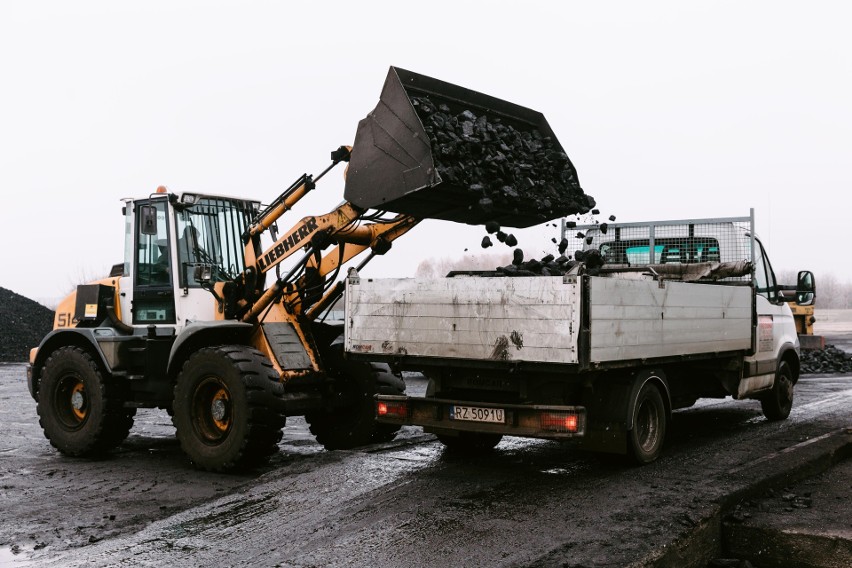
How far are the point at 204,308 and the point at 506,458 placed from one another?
11.9 feet

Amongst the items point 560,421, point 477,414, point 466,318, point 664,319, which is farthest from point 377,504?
point 664,319

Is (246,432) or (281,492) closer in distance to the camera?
(281,492)

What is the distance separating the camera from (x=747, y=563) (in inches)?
219

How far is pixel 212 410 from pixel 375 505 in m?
2.74

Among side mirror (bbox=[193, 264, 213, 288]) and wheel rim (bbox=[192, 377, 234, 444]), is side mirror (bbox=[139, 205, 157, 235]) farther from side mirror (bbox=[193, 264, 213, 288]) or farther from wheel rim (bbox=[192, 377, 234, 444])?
wheel rim (bbox=[192, 377, 234, 444])

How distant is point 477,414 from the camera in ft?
23.6

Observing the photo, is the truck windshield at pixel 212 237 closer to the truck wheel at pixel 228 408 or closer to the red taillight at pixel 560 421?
the truck wheel at pixel 228 408

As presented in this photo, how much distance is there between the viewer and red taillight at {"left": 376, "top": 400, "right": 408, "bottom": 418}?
7.68m

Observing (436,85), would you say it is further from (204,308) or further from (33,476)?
(33,476)

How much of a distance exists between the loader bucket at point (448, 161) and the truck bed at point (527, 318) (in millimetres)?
841

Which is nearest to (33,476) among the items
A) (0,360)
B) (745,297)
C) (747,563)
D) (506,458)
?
(506,458)

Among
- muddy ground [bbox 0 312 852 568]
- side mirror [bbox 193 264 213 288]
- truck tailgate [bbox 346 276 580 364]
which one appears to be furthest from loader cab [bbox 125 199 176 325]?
truck tailgate [bbox 346 276 580 364]

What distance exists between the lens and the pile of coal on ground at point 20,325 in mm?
28844

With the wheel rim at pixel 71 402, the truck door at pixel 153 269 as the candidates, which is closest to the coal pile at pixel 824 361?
the truck door at pixel 153 269
